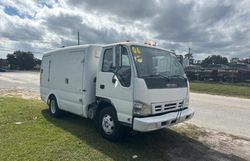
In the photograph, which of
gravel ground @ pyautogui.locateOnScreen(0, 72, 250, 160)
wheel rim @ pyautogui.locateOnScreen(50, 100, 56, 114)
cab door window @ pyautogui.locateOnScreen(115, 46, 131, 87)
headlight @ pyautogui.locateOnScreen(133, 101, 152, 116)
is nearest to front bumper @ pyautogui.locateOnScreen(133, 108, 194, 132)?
headlight @ pyautogui.locateOnScreen(133, 101, 152, 116)

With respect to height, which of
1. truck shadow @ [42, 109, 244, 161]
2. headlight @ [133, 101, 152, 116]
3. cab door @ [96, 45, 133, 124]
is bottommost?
truck shadow @ [42, 109, 244, 161]

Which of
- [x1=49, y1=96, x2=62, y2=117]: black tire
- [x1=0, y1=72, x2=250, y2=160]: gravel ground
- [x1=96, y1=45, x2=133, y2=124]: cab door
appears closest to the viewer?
[x1=96, y1=45, x2=133, y2=124]: cab door

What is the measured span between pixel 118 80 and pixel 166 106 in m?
1.22

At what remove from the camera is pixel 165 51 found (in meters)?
6.56

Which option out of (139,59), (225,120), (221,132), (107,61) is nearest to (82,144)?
(107,61)

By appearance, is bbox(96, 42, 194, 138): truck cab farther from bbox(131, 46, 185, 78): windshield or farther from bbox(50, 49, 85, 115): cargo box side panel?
bbox(50, 49, 85, 115): cargo box side panel

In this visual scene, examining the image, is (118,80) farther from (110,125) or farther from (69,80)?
(69,80)

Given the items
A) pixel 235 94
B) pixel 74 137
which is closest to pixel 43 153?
pixel 74 137

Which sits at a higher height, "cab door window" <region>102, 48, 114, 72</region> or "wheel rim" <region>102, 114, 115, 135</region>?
"cab door window" <region>102, 48, 114, 72</region>

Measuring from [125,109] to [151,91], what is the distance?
0.70 metres

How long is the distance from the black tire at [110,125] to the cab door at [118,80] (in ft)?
0.74

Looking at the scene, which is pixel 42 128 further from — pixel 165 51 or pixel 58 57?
pixel 165 51

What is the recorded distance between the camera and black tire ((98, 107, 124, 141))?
19.2 feet

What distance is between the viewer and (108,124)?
6082 mm
